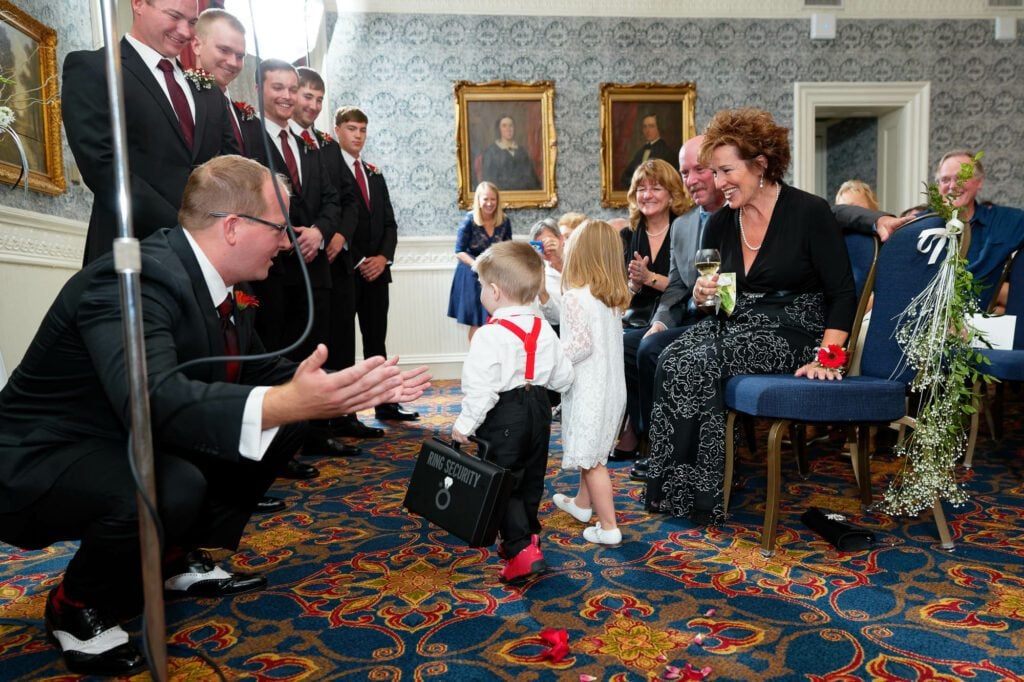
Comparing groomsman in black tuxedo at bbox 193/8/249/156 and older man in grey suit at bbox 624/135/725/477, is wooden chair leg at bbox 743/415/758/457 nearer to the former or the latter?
older man in grey suit at bbox 624/135/725/477

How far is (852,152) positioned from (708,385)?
771 centimetres

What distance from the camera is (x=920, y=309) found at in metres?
2.63

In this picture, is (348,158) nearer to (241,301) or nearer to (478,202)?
(478,202)

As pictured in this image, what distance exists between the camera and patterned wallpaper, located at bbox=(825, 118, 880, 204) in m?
8.77

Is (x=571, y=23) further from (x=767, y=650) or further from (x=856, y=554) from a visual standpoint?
(x=767, y=650)

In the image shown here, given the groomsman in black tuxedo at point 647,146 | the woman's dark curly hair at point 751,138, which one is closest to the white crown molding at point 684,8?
the groomsman in black tuxedo at point 647,146

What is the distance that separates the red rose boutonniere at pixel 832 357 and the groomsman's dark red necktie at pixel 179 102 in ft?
8.14

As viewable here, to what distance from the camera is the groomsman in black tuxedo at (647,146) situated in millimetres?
7723

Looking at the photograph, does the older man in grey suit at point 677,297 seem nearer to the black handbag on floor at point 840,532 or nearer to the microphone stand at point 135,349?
the black handbag on floor at point 840,532

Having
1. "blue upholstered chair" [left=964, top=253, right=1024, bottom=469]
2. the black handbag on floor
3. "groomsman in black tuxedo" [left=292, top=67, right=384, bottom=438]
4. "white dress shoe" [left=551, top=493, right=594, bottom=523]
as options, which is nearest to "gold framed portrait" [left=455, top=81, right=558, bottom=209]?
"groomsman in black tuxedo" [left=292, top=67, right=384, bottom=438]

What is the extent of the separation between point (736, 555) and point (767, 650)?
68cm

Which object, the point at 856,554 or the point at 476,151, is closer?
the point at 856,554

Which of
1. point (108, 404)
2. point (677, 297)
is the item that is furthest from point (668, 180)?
point (108, 404)

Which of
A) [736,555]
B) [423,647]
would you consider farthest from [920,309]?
[423,647]
